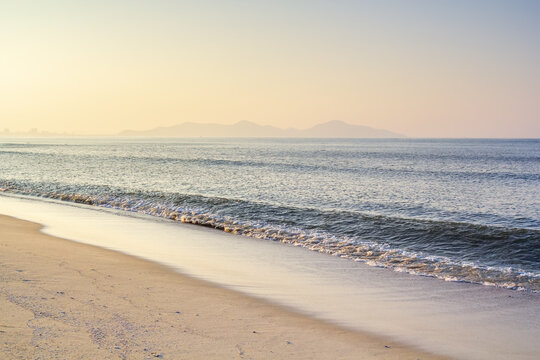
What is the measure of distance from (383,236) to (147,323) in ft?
37.4

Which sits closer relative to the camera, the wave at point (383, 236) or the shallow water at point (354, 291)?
the shallow water at point (354, 291)

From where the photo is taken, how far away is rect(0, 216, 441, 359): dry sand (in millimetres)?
5559

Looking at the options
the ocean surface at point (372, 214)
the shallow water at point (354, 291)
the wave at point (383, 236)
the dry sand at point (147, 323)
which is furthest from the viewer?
the ocean surface at point (372, 214)

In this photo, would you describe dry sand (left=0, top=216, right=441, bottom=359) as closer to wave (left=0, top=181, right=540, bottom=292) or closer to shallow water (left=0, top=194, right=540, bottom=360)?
shallow water (left=0, top=194, right=540, bottom=360)

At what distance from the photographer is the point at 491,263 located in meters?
12.6

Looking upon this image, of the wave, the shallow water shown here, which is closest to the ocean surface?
the wave

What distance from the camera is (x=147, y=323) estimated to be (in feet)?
21.2

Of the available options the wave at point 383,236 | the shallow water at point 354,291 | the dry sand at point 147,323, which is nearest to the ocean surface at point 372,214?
the wave at point 383,236

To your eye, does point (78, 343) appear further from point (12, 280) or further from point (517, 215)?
point (517, 215)

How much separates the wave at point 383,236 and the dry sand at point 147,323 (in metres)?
5.47

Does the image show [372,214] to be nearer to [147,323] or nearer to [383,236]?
[383,236]

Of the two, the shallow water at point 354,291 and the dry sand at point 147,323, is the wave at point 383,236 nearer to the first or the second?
the shallow water at point 354,291

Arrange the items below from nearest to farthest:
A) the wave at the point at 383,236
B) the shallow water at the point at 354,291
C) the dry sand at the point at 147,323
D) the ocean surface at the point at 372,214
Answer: the dry sand at the point at 147,323 → the shallow water at the point at 354,291 → the wave at the point at 383,236 → the ocean surface at the point at 372,214

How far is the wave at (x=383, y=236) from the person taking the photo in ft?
38.8
